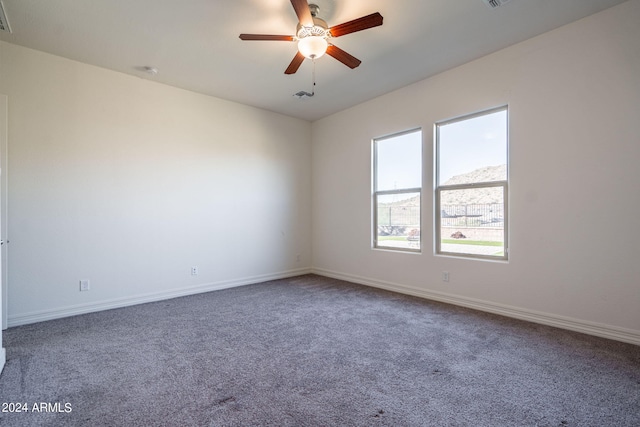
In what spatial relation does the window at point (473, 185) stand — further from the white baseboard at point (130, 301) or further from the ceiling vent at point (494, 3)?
the white baseboard at point (130, 301)

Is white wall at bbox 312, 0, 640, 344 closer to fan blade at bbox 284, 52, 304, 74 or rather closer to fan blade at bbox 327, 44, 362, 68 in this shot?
fan blade at bbox 327, 44, 362, 68

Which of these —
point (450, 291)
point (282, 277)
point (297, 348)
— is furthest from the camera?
point (282, 277)

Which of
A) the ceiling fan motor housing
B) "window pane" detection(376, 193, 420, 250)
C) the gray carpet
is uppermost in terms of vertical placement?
the ceiling fan motor housing

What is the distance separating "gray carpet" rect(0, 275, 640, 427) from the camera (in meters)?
1.75

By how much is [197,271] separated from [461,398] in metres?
3.79

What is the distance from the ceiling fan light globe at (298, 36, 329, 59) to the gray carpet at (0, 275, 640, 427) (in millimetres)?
2580

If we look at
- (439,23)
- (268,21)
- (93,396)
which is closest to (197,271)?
(93,396)

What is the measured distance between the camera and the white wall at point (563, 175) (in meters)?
2.70

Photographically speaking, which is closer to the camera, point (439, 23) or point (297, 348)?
point (297, 348)

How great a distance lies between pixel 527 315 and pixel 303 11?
3640 mm

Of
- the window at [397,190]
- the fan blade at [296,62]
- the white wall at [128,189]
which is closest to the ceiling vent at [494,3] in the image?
the fan blade at [296,62]

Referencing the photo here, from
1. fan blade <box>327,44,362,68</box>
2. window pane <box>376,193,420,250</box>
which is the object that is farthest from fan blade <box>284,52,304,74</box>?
window pane <box>376,193,420,250</box>

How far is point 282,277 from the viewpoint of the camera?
548 centimetres

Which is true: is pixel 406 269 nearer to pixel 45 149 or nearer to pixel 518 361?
pixel 518 361
